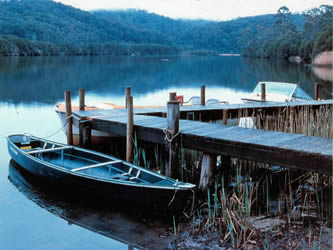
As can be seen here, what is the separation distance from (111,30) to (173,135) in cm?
13286

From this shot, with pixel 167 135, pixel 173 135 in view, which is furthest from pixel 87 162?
pixel 173 135

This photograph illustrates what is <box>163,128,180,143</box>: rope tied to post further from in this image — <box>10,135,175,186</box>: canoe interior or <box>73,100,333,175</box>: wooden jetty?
<box>10,135,175,186</box>: canoe interior

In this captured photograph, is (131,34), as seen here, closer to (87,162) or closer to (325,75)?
(325,75)

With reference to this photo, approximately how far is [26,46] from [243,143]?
8097 centimetres

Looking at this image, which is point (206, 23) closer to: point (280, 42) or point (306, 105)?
point (280, 42)

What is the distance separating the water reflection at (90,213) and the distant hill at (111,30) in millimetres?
71682

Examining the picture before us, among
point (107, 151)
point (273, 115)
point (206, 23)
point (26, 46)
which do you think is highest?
point (206, 23)

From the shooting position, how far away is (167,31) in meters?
172

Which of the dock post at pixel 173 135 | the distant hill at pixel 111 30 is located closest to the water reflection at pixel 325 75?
the dock post at pixel 173 135

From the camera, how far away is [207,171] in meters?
6.95

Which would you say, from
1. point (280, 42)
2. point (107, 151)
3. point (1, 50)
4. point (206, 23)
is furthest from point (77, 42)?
point (107, 151)

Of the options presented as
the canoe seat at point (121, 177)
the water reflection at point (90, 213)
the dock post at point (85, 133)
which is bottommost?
the water reflection at point (90, 213)

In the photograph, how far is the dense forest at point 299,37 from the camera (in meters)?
55.6

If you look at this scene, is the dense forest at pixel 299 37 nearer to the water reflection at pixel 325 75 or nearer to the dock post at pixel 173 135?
the water reflection at pixel 325 75
